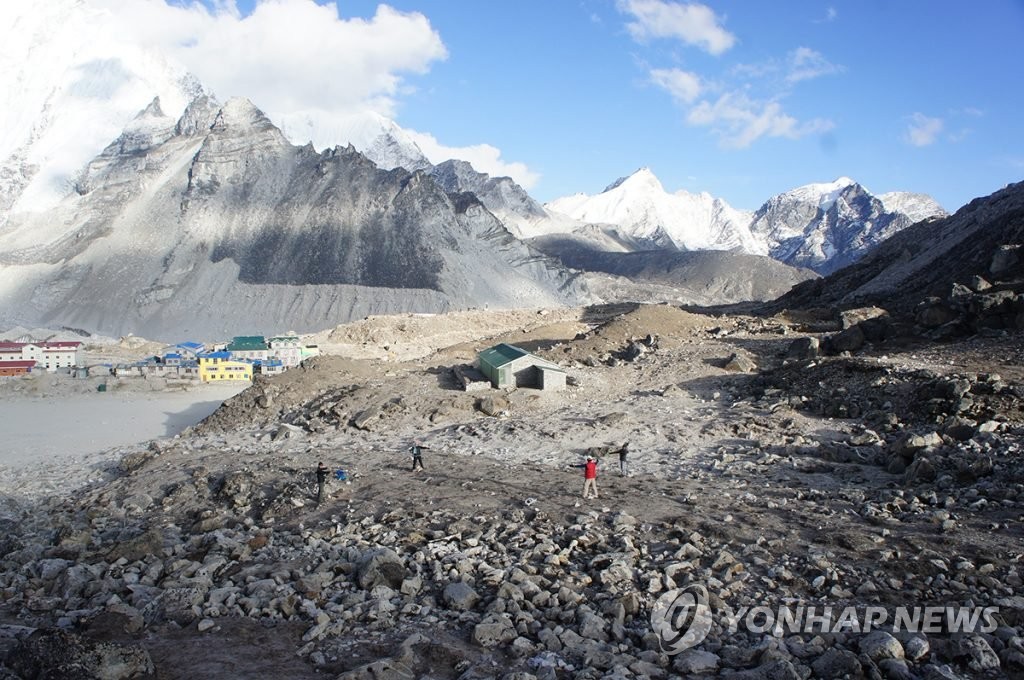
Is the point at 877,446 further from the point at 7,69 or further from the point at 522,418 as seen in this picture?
the point at 7,69

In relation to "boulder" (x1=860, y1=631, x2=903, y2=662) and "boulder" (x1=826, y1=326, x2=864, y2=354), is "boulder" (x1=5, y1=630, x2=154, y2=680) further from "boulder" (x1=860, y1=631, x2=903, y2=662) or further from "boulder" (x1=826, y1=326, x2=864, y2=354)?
"boulder" (x1=826, y1=326, x2=864, y2=354)

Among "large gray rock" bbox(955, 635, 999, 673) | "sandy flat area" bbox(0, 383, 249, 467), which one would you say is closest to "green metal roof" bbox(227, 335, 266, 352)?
"sandy flat area" bbox(0, 383, 249, 467)

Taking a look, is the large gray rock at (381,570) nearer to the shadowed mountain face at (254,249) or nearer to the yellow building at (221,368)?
the yellow building at (221,368)

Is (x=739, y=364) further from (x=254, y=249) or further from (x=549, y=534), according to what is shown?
(x=254, y=249)

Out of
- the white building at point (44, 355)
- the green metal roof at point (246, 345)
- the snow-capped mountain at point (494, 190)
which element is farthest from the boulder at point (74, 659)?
the snow-capped mountain at point (494, 190)

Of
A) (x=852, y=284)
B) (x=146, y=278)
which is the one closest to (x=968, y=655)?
(x=852, y=284)
